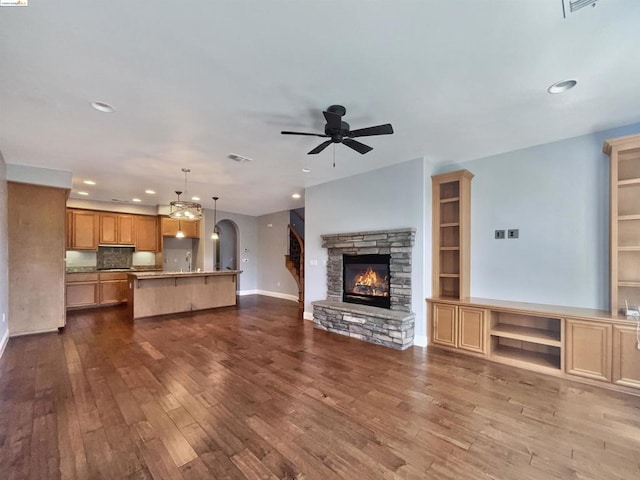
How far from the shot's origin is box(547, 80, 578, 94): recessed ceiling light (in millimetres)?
2439

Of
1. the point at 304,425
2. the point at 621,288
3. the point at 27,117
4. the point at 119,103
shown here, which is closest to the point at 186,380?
the point at 304,425

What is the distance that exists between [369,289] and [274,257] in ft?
16.4

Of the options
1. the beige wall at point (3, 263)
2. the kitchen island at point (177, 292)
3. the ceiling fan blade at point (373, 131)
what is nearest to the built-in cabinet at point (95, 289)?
the kitchen island at point (177, 292)

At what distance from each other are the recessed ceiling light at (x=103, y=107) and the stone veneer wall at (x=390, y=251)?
370 centimetres

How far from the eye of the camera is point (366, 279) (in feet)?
16.7

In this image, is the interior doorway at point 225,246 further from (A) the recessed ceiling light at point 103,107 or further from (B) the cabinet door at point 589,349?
(B) the cabinet door at point 589,349

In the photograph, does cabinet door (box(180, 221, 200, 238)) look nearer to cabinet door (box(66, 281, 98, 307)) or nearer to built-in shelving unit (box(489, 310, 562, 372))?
cabinet door (box(66, 281, 98, 307))

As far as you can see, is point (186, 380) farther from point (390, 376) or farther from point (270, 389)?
point (390, 376)

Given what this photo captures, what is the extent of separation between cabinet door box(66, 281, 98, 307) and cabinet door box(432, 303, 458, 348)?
8149 mm

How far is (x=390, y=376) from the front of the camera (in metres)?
3.19

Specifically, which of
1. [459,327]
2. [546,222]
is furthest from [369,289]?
[546,222]

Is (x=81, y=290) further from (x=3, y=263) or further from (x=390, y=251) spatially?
(x=390, y=251)

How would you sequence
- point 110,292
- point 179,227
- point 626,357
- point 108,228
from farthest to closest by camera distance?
point 179,227 < point 108,228 < point 110,292 < point 626,357

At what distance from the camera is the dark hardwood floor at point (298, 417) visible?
6.09 ft
